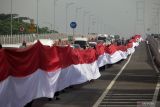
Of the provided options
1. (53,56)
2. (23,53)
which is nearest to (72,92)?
(53,56)

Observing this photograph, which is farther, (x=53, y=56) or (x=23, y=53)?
(x=53, y=56)

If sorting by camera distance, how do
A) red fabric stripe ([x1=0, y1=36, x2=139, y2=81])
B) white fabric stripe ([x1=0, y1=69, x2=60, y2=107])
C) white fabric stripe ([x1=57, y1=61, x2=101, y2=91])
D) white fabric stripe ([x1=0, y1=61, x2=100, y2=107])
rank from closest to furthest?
1. white fabric stripe ([x1=0, y1=69, x2=60, y2=107])
2. white fabric stripe ([x1=0, y1=61, x2=100, y2=107])
3. red fabric stripe ([x1=0, y1=36, x2=139, y2=81])
4. white fabric stripe ([x1=57, y1=61, x2=101, y2=91])

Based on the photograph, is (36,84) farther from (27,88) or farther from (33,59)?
(27,88)

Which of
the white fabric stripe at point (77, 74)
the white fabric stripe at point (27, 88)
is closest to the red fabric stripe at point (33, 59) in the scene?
the white fabric stripe at point (27, 88)

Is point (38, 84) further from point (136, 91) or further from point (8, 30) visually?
point (8, 30)

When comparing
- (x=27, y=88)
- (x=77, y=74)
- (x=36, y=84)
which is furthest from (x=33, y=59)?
(x=77, y=74)

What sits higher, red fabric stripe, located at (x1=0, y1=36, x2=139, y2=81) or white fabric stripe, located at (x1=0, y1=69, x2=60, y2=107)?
red fabric stripe, located at (x1=0, y1=36, x2=139, y2=81)

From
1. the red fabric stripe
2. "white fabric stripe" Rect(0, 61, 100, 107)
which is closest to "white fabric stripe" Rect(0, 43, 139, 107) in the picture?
"white fabric stripe" Rect(0, 61, 100, 107)

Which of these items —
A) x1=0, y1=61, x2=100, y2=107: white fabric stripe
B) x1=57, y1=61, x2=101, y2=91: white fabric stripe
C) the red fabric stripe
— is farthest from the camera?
x1=57, y1=61, x2=101, y2=91: white fabric stripe

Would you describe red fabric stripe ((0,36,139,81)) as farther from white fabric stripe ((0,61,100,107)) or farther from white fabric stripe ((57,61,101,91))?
white fabric stripe ((57,61,101,91))

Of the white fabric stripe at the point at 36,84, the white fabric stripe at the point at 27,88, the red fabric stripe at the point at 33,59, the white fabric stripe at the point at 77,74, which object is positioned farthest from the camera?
the white fabric stripe at the point at 77,74

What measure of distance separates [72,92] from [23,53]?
7.00 m

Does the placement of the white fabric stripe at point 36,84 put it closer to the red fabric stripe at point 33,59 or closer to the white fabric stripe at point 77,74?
the white fabric stripe at point 77,74

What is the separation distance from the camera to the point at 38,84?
57.5 ft
